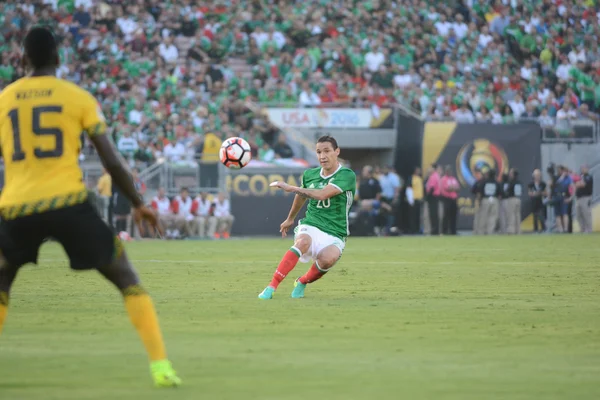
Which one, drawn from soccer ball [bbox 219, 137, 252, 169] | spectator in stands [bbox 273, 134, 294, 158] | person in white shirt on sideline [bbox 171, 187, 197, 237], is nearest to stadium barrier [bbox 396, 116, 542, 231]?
spectator in stands [bbox 273, 134, 294, 158]

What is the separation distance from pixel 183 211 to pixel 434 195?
793 centimetres

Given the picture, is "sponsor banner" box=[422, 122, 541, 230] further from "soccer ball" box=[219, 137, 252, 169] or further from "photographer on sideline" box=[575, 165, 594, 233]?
"soccer ball" box=[219, 137, 252, 169]

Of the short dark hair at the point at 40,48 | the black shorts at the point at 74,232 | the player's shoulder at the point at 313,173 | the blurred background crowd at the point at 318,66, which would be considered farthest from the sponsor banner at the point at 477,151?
the black shorts at the point at 74,232

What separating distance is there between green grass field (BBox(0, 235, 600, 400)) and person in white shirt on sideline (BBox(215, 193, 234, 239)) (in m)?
13.8

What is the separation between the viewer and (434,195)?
33.7m

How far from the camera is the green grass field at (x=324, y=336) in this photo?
6578 mm

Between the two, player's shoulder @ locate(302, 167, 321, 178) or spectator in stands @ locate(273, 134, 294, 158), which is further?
spectator in stands @ locate(273, 134, 294, 158)

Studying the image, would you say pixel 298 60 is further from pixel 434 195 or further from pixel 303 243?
pixel 303 243

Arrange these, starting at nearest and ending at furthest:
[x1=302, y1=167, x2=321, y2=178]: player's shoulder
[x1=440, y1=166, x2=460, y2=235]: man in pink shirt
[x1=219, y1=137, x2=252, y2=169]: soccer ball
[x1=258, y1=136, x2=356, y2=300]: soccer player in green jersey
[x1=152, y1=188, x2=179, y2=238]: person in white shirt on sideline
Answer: [x1=258, y1=136, x2=356, y2=300]: soccer player in green jersey < [x1=302, y1=167, x2=321, y2=178]: player's shoulder < [x1=219, y1=137, x2=252, y2=169]: soccer ball < [x1=152, y1=188, x2=179, y2=238]: person in white shirt on sideline < [x1=440, y1=166, x2=460, y2=235]: man in pink shirt

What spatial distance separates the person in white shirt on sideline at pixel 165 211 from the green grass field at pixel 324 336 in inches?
521

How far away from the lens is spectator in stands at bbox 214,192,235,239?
102ft

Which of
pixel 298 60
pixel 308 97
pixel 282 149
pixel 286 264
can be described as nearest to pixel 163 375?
pixel 286 264

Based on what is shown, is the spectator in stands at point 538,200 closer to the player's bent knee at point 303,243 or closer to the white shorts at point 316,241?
the white shorts at point 316,241

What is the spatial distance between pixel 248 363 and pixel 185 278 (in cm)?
833
